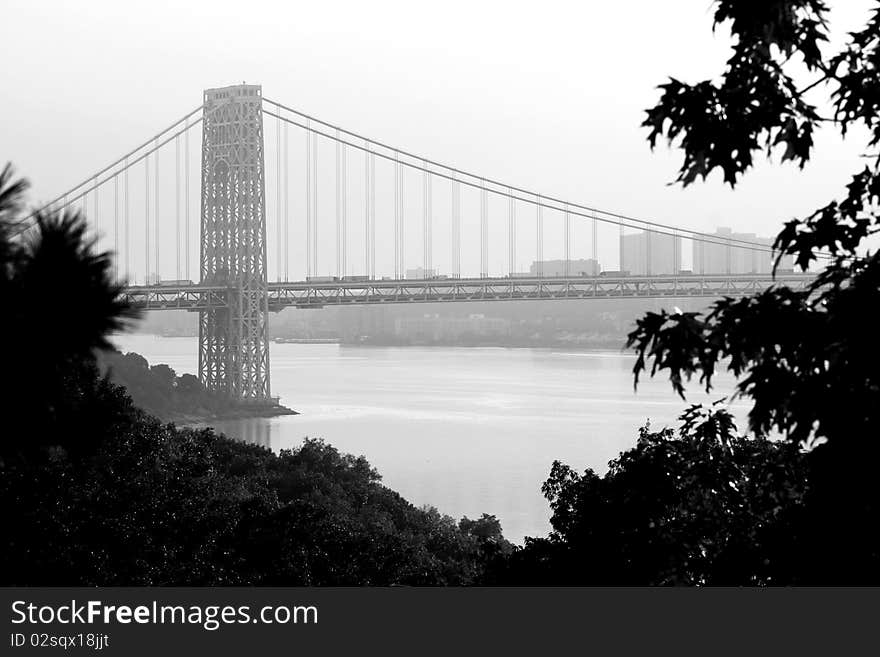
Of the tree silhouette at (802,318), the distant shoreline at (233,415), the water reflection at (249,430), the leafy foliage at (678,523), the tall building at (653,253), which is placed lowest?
the water reflection at (249,430)

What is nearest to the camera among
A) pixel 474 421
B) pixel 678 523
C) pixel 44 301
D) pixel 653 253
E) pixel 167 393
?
pixel 44 301

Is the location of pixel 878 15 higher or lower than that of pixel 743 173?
higher

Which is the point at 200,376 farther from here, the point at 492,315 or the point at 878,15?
the point at 492,315

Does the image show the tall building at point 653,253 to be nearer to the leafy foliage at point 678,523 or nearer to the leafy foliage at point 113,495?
the leafy foliage at point 113,495

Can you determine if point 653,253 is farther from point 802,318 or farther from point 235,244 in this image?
point 802,318

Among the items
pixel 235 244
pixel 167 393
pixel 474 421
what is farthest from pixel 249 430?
pixel 235 244

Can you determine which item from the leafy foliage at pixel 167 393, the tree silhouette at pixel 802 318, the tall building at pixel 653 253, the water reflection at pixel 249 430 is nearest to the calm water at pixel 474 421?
the water reflection at pixel 249 430
